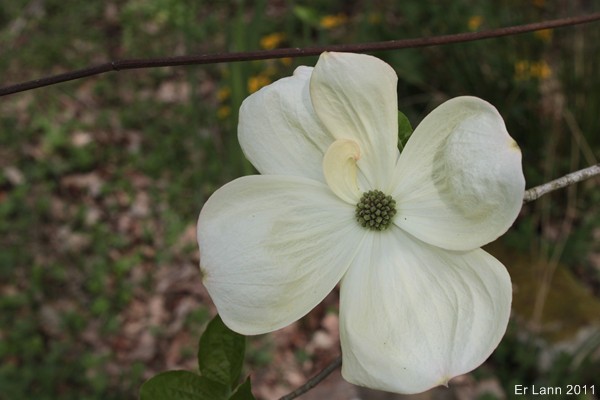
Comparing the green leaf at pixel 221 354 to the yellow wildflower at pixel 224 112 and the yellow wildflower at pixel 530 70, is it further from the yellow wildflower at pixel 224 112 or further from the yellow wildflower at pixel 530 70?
the yellow wildflower at pixel 224 112

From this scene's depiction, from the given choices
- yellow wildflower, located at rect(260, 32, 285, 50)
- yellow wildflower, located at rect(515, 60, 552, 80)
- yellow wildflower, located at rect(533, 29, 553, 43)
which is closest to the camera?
yellow wildflower, located at rect(515, 60, 552, 80)

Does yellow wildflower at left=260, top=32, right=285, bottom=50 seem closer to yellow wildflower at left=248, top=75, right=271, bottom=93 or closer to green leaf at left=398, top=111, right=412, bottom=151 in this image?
yellow wildflower at left=248, top=75, right=271, bottom=93

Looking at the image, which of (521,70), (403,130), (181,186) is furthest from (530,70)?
(403,130)

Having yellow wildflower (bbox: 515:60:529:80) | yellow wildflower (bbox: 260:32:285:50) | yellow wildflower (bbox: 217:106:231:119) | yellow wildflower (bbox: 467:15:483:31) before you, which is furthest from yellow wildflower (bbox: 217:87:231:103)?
yellow wildflower (bbox: 515:60:529:80)

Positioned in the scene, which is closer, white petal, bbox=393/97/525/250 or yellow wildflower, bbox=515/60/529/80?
white petal, bbox=393/97/525/250

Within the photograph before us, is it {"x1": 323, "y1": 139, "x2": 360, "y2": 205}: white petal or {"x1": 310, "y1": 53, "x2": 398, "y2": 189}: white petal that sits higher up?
{"x1": 310, "y1": 53, "x2": 398, "y2": 189}: white petal

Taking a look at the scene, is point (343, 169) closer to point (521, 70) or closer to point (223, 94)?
point (521, 70)
